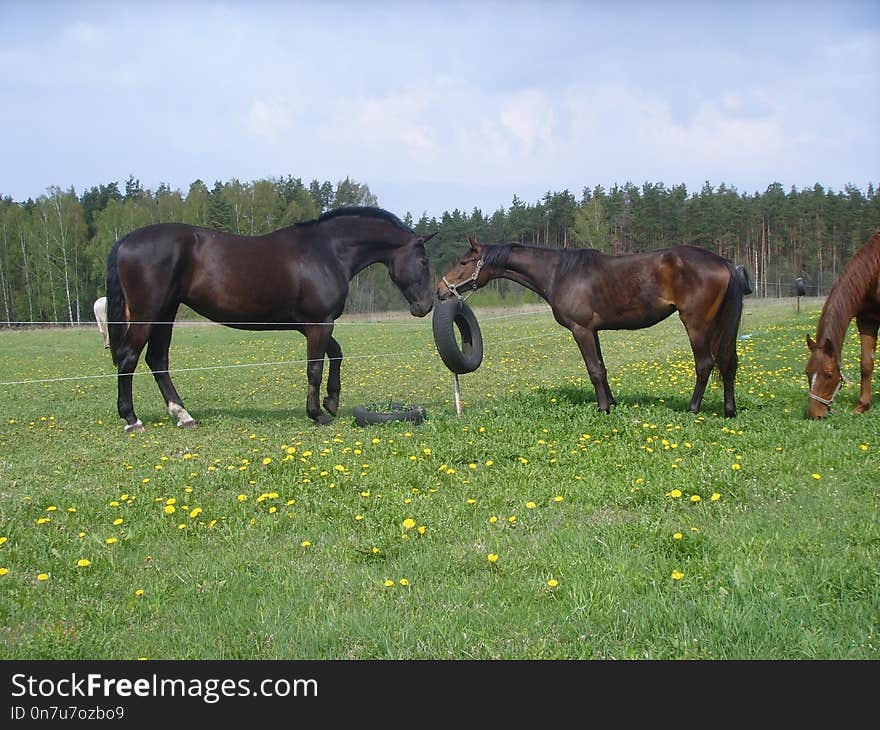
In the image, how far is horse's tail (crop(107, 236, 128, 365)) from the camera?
9.41 m

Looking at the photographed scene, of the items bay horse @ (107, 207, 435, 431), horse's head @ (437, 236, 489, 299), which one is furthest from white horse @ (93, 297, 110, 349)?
horse's head @ (437, 236, 489, 299)

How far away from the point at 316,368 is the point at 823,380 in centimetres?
629

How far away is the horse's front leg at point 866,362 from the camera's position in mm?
8734

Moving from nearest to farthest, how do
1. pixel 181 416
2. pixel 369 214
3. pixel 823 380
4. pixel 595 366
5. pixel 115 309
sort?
pixel 823 380 < pixel 595 366 < pixel 115 309 < pixel 181 416 < pixel 369 214

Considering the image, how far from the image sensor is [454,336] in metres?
8.95

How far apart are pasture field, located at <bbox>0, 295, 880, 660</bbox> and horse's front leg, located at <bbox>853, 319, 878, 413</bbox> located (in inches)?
10.9

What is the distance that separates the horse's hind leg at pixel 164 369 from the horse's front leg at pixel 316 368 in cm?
160

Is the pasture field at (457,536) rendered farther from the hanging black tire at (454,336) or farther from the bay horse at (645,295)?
the hanging black tire at (454,336)

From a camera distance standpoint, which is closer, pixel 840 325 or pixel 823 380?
pixel 823 380

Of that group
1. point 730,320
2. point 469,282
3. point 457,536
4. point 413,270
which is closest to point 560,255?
point 469,282

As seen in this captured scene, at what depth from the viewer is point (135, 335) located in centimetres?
946

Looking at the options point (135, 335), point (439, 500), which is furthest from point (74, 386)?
point (439, 500)

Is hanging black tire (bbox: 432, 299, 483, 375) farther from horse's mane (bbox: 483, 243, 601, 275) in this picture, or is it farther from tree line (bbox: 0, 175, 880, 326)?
tree line (bbox: 0, 175, 880, 326)

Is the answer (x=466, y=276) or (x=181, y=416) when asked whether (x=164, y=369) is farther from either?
(x=466, y=276)
